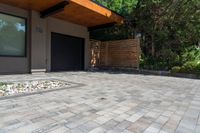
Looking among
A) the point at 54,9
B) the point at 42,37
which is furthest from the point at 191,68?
the point at 42,37

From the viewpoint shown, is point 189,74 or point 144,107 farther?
point 189,74

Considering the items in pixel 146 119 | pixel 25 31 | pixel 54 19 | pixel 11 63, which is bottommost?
pixel 146 119

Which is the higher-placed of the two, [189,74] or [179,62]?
[179,62]

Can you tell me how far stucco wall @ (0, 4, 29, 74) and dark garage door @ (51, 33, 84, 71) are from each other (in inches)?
77.7

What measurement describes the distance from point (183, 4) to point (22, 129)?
988cm

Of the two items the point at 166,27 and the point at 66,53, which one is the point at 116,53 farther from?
the point at 166,27

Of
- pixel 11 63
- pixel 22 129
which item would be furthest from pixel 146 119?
pixel 11 63

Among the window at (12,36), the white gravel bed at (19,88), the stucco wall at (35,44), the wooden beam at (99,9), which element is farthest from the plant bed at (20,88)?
the wooden beam at (99,9)

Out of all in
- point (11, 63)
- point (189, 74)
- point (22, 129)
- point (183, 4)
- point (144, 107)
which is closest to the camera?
point (22, 129)

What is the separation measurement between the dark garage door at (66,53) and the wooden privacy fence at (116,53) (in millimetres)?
1039

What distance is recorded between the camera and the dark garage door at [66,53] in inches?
374

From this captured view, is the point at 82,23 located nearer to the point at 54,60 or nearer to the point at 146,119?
the point at 54,60

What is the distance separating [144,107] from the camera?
3146 millimetres

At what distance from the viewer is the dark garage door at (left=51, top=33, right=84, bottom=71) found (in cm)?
951
